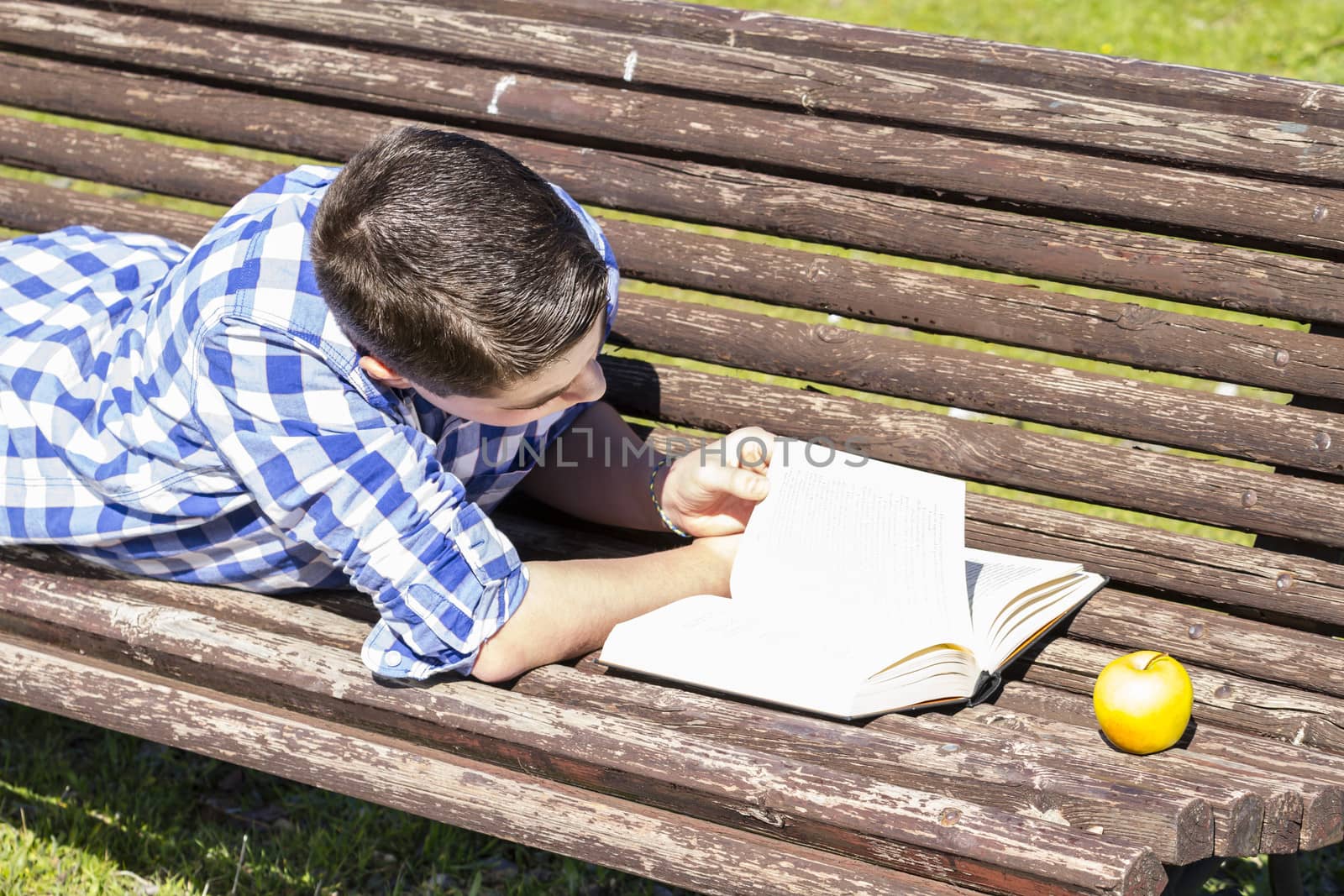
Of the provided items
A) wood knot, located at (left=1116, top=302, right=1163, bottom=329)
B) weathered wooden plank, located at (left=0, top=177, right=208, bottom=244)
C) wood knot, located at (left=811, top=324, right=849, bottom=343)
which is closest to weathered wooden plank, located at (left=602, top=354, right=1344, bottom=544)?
wood knot, located at (left=811, top=324, right=849, bottom=343)

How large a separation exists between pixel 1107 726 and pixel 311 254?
1.28 metres

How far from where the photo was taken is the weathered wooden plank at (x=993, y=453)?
7.55ft

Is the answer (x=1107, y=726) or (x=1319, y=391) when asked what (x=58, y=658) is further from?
(x=1319, y=391)

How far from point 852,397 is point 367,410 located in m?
0.96

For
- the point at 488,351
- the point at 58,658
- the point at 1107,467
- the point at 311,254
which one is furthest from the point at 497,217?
the point at 1107,467

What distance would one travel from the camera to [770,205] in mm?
2549

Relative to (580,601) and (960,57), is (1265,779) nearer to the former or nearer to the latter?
(580,601)

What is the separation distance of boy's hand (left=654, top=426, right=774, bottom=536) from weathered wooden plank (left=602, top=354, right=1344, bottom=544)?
0.12 meters

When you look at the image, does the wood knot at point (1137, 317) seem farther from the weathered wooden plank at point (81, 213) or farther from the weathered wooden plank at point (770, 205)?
the weathered wooden plank at point (81, 213)

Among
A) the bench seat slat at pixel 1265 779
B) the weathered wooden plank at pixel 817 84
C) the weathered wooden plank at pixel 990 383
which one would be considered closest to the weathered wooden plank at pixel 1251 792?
the bench seat slat at pixel 1265 779

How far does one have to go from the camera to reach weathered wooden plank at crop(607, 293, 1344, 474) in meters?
2.28

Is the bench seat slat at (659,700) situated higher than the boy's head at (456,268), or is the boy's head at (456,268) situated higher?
the boy's head at (456,268)

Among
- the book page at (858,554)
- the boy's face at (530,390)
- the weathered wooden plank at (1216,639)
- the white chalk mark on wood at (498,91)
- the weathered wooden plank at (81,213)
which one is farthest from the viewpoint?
the weathered wooden plank at (81,213)

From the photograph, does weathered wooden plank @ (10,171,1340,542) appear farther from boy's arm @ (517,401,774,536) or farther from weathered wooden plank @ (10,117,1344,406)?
boy's arm @ (517,401,774,536)
